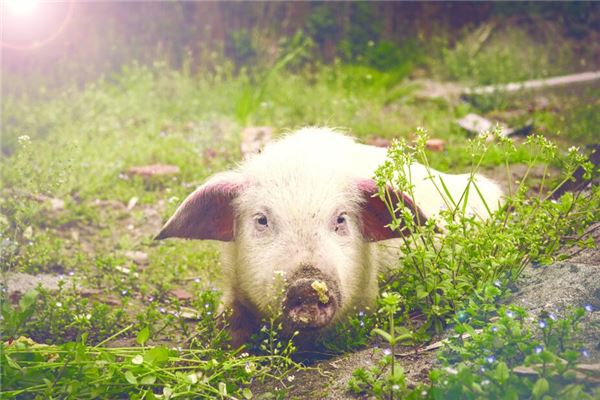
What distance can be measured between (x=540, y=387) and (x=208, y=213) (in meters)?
2.13

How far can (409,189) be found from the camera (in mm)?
3064

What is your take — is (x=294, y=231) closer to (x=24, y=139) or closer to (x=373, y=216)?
(x=373, y=216)

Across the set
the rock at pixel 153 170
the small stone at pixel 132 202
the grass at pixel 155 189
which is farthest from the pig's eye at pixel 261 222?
the rock at pixel 153 170

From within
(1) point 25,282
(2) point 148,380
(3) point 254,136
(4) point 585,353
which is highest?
(3) point 254,136

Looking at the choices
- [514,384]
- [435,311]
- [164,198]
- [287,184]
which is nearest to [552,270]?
[435,311]

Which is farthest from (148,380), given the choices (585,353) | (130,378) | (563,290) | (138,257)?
(138,257)

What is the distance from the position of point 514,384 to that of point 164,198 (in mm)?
4184

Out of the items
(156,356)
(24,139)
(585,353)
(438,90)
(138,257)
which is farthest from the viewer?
(438,90)

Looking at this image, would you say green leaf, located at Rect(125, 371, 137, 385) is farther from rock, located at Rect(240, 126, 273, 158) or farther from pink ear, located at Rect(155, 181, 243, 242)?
rock, located at Rect(240, 126, 273, 158)

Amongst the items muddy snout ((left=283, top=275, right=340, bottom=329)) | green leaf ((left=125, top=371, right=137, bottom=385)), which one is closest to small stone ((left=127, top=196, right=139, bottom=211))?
muddy snout ((left=283, top=275, right=340, bottom=329))

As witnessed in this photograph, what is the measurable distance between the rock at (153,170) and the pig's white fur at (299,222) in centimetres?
242

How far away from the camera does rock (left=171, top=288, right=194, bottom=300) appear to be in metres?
4.34

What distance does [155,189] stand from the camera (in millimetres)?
6195

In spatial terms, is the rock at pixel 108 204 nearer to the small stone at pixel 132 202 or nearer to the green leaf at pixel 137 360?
the small stone at pixel 132 202
